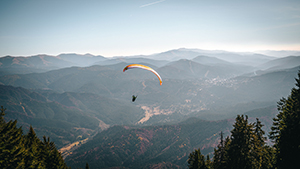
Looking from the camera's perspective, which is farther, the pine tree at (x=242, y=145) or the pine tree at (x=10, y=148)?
the pine tree at (x=242, y=145)

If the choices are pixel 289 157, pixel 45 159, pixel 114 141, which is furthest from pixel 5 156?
pixel 114 141

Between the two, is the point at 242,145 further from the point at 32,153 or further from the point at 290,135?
the point at 32,153

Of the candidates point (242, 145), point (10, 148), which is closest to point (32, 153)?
point (10, 148)

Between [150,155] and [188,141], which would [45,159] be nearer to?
[150,155]

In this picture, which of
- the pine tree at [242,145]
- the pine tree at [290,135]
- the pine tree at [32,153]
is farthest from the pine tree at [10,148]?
the pine tree at [290,135]

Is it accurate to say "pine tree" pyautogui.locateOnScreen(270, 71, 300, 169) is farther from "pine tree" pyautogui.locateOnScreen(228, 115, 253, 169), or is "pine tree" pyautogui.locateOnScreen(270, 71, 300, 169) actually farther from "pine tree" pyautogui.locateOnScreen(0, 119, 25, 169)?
"pine tree" pyautogui.locateOnScreen(0, 119, 25, 169)

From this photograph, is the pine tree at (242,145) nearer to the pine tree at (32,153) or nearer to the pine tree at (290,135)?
the pine tree at (290,135)

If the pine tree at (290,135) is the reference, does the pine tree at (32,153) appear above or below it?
below

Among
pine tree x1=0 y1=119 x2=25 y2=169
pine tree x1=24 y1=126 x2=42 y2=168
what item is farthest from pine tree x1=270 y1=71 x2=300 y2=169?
pine tree x1=0 y1=119 x2=25 y2=169

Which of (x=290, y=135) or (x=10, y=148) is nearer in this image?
(x=290, y=135)
